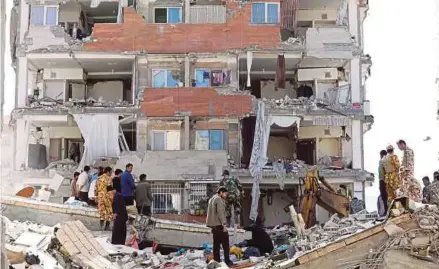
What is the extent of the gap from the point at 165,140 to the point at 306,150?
7.53 meters

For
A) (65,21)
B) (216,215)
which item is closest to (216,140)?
(65,21)

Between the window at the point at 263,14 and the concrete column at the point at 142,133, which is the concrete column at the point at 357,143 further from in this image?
the concrete column at the point at 142,133

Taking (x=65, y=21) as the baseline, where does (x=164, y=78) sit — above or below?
below

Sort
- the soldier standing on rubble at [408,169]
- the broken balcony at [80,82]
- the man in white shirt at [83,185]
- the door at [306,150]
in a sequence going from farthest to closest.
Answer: the door at [306,150], the broken balcony at [80,82], the man in white shirt at [83,185], the soldier standing on rubble at [408,169]

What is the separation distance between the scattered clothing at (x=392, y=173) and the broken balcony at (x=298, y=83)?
13164mm

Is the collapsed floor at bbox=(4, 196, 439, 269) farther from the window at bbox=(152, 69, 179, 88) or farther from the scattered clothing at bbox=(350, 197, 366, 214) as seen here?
the window at bbox=(152, 69, 179, 88)

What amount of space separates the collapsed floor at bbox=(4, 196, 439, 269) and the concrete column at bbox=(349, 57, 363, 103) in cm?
1177

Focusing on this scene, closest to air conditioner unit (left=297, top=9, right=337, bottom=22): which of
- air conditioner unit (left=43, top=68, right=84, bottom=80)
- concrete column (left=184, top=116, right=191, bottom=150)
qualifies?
concrete column (left=184, top=116, right=191, bottom=150)

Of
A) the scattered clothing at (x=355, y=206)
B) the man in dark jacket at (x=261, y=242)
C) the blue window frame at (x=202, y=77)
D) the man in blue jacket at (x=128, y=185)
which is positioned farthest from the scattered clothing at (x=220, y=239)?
the blue window frame at (x=202, y=77)

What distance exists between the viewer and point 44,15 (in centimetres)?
3262

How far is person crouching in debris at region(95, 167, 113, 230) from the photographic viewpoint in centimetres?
1844

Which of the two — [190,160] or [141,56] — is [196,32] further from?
[190,160]

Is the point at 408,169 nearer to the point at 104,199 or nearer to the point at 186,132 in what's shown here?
the point at 104,199

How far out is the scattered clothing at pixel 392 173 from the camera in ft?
56.5
